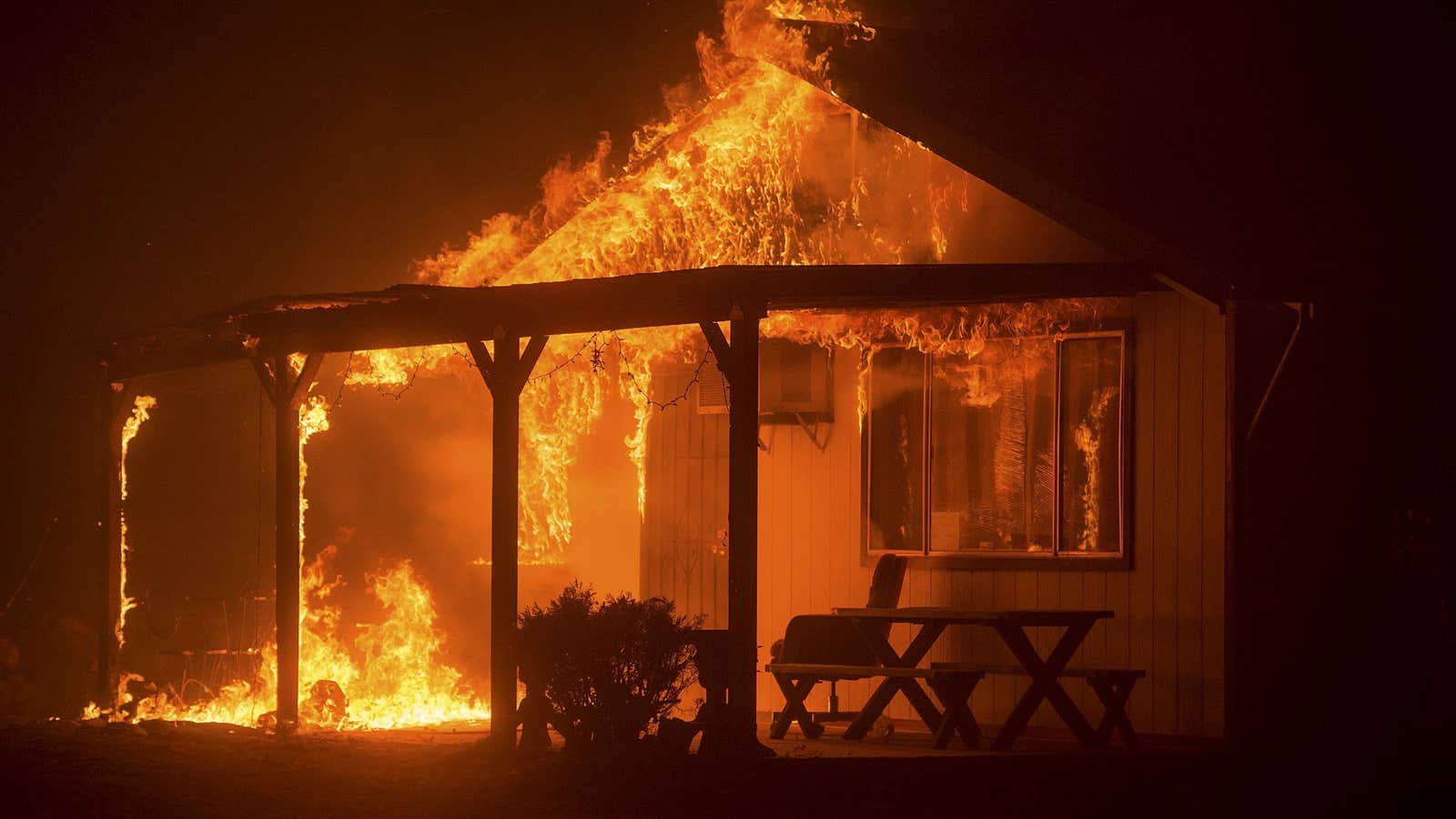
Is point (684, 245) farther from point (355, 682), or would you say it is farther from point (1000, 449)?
point (355, 682)

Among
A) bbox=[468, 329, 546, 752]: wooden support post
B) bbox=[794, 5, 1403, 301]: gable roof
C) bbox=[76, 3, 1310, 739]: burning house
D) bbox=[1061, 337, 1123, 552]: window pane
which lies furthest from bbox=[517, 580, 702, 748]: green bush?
bbox=[794, 5, 1403, 301]: gable roof

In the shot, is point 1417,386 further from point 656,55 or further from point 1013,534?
point 656,55

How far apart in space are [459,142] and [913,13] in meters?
12.1

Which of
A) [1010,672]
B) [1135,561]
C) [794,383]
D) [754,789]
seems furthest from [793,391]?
[754,789]

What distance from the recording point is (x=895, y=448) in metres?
12.3

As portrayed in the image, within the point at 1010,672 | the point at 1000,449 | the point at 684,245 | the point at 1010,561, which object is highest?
the point at 684,245

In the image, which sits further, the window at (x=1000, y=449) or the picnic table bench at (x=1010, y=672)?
the window at (x=1000, y=449)

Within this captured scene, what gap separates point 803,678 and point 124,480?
26.3 feet

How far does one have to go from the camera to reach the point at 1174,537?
10719 mm

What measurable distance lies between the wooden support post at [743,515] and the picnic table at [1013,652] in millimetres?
1233

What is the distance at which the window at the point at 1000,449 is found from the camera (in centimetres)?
1115

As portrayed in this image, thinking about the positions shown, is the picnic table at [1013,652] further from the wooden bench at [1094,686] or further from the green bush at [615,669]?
the green bush at [615,669]

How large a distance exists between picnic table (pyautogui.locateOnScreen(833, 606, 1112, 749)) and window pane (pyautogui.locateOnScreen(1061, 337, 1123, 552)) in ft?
2.49

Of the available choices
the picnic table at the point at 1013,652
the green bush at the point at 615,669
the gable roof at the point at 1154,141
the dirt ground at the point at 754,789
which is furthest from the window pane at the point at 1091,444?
the green bush at the point at 615,669
